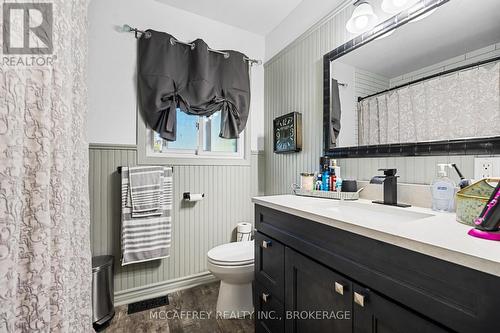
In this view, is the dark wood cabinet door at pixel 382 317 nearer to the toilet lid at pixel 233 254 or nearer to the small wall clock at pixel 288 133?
the toilet lid at pixel 233 254

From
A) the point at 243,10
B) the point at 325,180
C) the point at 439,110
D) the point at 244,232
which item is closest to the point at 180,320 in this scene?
the point at 244,232

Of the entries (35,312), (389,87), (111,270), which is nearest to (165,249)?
(111,270)

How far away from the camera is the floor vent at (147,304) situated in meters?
Result: 1.72

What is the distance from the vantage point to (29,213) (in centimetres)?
59

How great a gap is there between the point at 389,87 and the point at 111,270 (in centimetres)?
222

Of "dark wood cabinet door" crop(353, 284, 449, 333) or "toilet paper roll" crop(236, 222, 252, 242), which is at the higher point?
"dark wood cabinet door" crop(353, 284, 449, 333)

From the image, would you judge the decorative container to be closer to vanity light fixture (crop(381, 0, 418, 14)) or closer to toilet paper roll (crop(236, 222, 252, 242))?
vanity light fixture (crop(381, 0, 418, 14))

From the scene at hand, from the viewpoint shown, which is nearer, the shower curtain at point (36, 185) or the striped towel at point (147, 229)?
the shower curtain at point (36, 185)

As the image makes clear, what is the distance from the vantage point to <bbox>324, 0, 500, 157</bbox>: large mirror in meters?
0.92

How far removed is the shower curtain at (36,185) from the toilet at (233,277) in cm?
89

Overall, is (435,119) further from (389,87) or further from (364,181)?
(364,181)

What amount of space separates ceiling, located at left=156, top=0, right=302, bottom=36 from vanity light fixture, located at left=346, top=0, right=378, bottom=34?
76 centimetres
